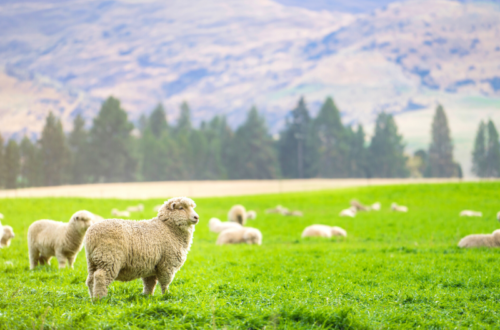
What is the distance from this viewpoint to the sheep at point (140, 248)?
702cm

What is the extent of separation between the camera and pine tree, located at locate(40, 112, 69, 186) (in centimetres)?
9244

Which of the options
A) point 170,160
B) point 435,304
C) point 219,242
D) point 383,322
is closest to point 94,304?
point 383,322

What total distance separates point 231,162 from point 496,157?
61.4 m

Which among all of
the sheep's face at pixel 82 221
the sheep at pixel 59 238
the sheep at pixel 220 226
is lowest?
the sheep at pixel 220 226

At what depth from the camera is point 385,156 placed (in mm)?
103875

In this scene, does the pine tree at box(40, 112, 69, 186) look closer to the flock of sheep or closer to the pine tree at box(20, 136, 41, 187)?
the pine tree at box(20, 136, 41, 187)

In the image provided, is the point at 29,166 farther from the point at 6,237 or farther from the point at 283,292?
the point at 283,292

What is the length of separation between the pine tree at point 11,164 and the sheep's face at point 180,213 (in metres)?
90.9

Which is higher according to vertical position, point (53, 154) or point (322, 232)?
point (53, 154)

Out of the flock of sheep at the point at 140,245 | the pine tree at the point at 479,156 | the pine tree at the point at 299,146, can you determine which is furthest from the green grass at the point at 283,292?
the pine tree at the point at 479,156

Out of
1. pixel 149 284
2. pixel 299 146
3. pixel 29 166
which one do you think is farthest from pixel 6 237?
pixel 299 146

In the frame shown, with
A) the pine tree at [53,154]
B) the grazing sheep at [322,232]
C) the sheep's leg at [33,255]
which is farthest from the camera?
the pine tree at [53,154]

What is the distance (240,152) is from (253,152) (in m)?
2.98

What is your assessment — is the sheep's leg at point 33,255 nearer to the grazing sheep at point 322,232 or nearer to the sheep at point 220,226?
the sheep at point 220,226
